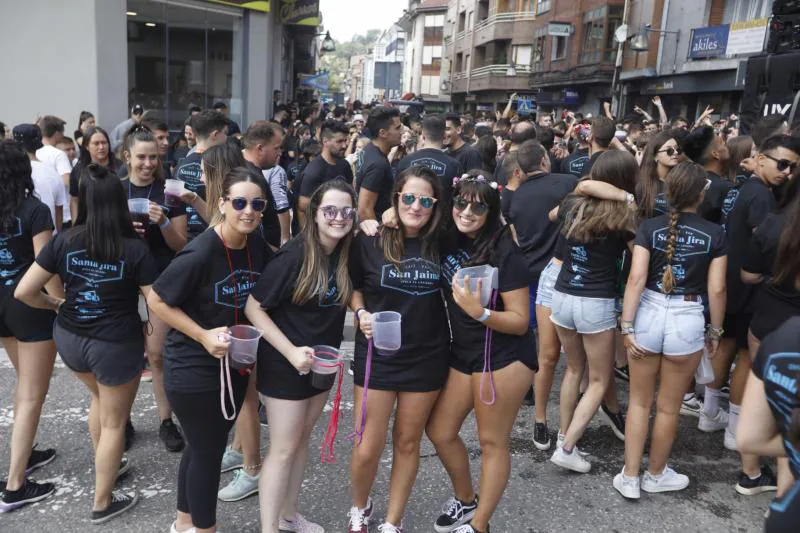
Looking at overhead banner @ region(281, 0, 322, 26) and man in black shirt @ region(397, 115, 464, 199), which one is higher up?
overhead banner @ region(281, 0, 322, 26)

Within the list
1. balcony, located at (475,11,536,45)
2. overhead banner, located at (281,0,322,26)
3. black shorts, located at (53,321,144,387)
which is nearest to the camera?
black shorts, located at (53,321,144,387)

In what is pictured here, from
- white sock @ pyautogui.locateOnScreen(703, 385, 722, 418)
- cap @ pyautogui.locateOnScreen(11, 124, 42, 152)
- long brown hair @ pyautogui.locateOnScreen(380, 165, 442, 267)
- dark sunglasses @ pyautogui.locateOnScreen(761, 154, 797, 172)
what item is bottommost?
white sock @ pyautogui.locateOnScreen(703, 385, 722, 418)

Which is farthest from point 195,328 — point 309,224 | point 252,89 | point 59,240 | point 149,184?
point 252,89

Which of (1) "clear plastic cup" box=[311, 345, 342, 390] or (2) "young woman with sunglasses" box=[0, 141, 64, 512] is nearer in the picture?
(1) "clear plastic cup" box=[311, 345, 342, 390]

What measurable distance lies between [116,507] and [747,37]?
20.8 m

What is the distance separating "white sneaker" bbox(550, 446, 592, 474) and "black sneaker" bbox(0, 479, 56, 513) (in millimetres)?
2945

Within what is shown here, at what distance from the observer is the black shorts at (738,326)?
426 cm

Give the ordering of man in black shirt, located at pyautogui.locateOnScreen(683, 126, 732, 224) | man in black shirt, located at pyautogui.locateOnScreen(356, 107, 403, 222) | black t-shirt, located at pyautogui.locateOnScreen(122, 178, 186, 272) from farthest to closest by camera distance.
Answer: man in black shirt, located at pyautogui.locateOnScreen(356, 107, 403, 222) < man in black shirt, located at pyautogui.locateOnScreen(683, 126, 732, 224) < black t-shirt, located at pyautogui.locateOnScreen(122, 178, 186, 272)

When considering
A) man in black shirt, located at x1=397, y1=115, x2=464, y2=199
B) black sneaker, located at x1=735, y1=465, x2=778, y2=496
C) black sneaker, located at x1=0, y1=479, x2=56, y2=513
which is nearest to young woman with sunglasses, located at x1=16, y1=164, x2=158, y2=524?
black sneaker, located at x1=0, y1=479, x2=56, y2=513

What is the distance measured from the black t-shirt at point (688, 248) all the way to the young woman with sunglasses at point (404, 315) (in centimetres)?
136

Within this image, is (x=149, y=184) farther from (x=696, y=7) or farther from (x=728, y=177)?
(x=696, y=7)

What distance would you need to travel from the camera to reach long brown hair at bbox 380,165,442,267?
2918 mm

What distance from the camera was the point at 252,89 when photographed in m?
14.8

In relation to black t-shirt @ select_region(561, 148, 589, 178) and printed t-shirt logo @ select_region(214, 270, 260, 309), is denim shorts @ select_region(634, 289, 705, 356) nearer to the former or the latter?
printed t-shirt logo @ select_region(214, 270, 260, 309)
